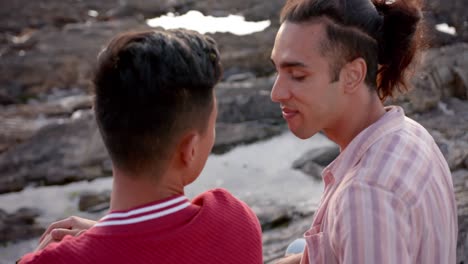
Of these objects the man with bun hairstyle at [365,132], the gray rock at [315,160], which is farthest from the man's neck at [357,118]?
the gray rock at [315,160]

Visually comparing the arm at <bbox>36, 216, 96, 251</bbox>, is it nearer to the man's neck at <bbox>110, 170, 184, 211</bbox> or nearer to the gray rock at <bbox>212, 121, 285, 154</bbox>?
the man's neck at <bbox>110, 170, 184, 211</bbox>

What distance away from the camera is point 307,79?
6.49 feet

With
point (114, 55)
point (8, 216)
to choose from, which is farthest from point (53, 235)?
point (8, 216)

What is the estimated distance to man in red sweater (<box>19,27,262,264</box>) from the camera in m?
1.26

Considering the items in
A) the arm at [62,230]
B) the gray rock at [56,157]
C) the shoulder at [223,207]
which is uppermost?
the shoulder at [223,207]

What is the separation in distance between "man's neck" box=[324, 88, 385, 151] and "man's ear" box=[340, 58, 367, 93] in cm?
5

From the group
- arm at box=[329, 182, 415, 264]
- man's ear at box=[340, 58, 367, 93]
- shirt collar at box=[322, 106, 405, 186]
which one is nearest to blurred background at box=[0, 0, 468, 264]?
man's ear at box=[340, 58, 367, 93]

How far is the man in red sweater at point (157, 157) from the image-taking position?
1.26m

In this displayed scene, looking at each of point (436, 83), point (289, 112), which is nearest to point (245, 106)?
point (436, 83)

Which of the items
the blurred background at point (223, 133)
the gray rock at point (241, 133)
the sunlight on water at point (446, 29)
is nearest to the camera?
the blurred background at point (223, 133)

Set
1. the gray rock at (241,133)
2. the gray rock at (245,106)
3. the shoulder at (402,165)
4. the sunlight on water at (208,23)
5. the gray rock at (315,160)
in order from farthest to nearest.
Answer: the sunlight on water at (208,23) < the gray rock at (245,106) < the gray rock at (241,133) < the gray rock at (315,160) < the shoulder at (402,165)

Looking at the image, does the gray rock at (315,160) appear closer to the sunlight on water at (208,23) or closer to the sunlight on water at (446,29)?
the sunlight on water at (446,29)

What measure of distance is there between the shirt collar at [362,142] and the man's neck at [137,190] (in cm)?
64

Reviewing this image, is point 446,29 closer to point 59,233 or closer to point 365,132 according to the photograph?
point 365,132
